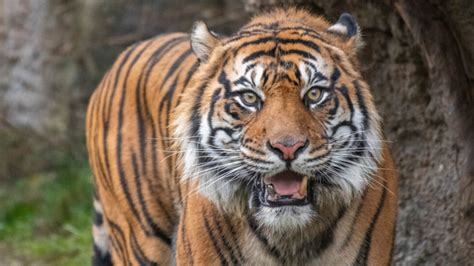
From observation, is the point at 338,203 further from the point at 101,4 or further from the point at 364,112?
the point at 101,4

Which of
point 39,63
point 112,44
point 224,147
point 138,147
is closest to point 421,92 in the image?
point 138,147

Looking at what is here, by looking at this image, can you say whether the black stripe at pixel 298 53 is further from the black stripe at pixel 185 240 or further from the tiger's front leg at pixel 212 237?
the black stripe at pixel 185 240

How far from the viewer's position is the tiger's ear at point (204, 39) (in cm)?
409

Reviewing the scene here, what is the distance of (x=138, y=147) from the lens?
4957 millimetres

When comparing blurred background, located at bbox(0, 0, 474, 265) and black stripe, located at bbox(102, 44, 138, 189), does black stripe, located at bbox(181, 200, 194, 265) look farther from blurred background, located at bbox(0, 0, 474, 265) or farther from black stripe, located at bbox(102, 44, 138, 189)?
blurred background, located at bbox(0, 0, 474, 265)

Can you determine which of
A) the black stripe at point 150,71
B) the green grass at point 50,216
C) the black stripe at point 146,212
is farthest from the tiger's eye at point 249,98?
the green grass at point 50,216

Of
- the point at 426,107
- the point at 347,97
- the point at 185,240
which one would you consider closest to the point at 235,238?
the point at 185,240

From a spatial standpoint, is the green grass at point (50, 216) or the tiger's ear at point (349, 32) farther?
the green grass at point (50, 216)

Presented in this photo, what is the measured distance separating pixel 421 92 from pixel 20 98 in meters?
4.99

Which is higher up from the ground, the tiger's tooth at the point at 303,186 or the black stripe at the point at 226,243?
the tiger's tooth at the point at 303,186

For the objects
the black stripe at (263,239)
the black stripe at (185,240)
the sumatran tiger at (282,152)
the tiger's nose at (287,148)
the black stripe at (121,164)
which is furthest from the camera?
the black stripe at (121,164)

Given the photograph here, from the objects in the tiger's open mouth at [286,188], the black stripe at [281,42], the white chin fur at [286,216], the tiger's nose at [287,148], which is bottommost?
the white chin fur at [286,216]

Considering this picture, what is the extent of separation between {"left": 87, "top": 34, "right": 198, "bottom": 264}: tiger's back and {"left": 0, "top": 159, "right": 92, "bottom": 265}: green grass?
231 centimetres

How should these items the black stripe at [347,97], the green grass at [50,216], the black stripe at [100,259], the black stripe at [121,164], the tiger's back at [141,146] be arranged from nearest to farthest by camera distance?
1. the black stripe at [347,97]
2. the tiger's back at [141,146]
3. the black stripe at [121,164]
4. the black stripe at [100,259]
5. the green grass at [50,216]
